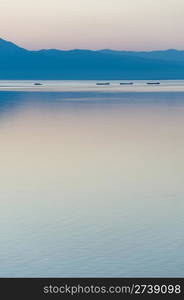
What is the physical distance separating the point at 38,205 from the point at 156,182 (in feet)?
12.6

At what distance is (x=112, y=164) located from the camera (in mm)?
21375

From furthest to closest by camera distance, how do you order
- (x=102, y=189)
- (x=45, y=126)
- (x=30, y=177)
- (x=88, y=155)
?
(x=45, y=126) < (x=88, y=155) < (x=30, y=177) < (x=102, y=189)

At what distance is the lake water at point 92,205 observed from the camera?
39.3ft

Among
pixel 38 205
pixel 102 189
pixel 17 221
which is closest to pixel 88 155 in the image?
pixel 102 189

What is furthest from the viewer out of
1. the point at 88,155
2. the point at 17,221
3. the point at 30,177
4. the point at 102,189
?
the point at 88,155

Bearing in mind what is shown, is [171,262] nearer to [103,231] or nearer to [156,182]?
[103,231]

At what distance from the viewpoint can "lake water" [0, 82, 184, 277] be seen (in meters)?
12.0

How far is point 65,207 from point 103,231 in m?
2.18

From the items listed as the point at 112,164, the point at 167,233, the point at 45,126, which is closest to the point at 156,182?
the point at 112,164

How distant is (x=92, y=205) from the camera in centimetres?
1591

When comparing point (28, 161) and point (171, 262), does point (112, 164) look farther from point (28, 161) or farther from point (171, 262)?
point (171, 262)

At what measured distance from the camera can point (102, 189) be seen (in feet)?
58.0

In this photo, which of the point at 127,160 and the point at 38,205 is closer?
the point at 38,205

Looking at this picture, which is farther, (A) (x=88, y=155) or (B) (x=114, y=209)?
(A) (x=88, y=155)
